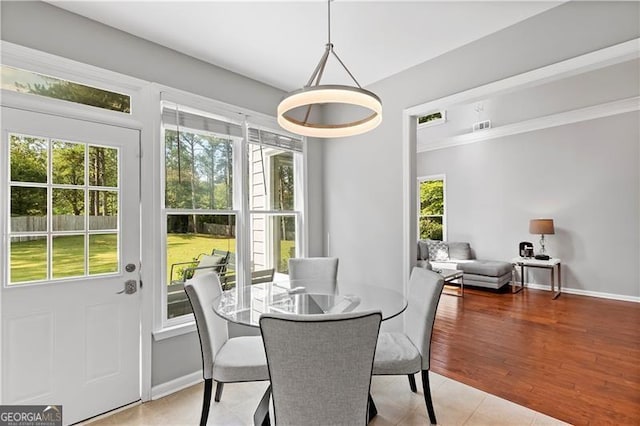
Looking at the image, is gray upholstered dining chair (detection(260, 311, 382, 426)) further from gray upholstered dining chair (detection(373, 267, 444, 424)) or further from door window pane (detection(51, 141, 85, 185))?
door window pane (detection(51, 141, 85, 185))

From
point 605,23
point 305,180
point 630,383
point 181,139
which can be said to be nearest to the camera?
point 605,23

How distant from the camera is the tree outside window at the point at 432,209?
24.1ft

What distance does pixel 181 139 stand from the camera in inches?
106

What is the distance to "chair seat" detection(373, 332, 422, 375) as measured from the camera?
1.94 metres

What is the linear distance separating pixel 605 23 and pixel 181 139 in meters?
3.18

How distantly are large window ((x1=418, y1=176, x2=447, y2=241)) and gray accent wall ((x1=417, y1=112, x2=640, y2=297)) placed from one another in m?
0.40

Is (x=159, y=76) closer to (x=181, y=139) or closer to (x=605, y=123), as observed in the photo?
(x=181, y=139)

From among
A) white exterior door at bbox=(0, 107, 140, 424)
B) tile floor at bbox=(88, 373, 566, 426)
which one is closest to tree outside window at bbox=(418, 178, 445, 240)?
tile floor at bbox=(88, 373, 566, 426)

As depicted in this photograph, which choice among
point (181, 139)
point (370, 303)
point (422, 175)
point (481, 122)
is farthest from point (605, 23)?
point (422, 175)

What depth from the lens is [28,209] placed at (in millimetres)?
1981

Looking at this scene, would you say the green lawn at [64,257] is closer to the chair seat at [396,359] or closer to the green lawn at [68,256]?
the green lawn at [68,256]

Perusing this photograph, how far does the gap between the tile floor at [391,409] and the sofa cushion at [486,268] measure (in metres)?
3.48

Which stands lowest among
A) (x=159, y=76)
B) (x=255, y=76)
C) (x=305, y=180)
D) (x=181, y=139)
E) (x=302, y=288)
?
(x=302, y=288)

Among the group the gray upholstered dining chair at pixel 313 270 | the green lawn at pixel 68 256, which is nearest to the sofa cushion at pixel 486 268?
the gray upholstered dining chair at pixel 313 270
